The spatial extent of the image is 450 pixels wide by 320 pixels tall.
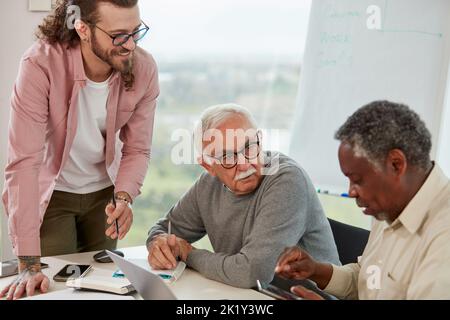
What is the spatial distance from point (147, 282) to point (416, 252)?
22.8 inches

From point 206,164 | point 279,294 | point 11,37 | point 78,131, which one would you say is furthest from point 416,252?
point 11,37

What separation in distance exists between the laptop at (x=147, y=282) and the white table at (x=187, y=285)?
5.9 inches

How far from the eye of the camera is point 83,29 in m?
1.83

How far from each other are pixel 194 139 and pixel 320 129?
1.02m

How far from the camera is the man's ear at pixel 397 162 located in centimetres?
121

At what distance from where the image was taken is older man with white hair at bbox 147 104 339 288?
1623 millimetres

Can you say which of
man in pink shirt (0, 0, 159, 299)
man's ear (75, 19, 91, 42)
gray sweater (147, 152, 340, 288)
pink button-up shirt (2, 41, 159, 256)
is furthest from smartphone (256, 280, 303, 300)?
man's ear (75, 19, 91, 42)

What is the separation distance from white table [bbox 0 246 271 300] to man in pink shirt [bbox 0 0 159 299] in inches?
2.0

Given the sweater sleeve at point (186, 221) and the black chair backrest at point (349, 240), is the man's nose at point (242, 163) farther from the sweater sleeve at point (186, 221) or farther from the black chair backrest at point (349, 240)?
the black chair backrest at point (349, 240)

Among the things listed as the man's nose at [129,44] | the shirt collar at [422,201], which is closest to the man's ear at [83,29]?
the man's nose at [129,44]

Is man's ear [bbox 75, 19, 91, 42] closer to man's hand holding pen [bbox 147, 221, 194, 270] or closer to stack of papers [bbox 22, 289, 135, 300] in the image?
man's hand holding pen [bbox 147, 221, 194, 270]

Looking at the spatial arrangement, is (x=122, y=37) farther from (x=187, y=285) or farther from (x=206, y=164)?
(x=187, y=285)
